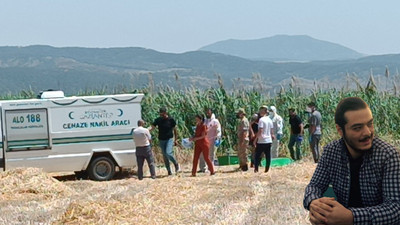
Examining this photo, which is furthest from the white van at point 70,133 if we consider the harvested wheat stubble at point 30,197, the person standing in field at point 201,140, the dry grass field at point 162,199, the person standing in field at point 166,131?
the harvested wheat stubble at point 30,197

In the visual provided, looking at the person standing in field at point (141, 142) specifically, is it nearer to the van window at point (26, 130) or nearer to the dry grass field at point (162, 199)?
the dry grass field at point (162, 199)

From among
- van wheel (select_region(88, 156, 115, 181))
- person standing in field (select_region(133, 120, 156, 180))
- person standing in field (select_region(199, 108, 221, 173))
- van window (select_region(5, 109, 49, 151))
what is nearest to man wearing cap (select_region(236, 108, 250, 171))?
person standing in field (select_region(199, 108, 221, 173))

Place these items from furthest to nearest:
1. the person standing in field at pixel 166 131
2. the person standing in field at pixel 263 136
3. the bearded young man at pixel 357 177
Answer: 1. the person standing in field at pixel 166 131
2. the person standing in field at pixel 263 136
3. the bearded young man at pixel 357 177

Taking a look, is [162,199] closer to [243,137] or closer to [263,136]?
[263,136]

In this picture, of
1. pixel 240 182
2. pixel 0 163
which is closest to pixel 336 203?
pixel 240 182

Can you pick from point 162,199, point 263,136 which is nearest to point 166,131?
point 263,136

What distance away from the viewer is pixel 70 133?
18.8m

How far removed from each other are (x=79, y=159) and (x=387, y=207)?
50.4 ft

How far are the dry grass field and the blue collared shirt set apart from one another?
643 centimetres

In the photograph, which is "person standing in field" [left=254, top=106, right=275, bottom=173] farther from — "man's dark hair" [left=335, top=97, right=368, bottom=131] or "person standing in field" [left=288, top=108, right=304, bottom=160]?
"man's dark hair" [left=335, top=97, right=368, bottom=131]

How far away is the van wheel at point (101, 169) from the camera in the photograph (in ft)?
62.2

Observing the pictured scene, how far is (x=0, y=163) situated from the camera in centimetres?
1823

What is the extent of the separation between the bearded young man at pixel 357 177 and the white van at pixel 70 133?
15.0m

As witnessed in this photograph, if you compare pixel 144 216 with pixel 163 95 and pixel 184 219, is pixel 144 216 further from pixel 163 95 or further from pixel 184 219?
pixel 163 95
